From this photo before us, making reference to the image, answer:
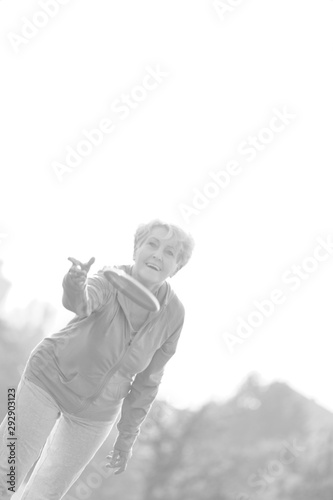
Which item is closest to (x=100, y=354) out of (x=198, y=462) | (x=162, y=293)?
(x=162, y=293)

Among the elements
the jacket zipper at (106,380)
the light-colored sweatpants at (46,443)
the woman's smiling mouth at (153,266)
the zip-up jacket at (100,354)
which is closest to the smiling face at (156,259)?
the woman's smiling mouth at (153,266)

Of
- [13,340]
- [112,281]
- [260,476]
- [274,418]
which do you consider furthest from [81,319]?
[274,418]

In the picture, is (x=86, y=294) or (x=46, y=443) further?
(x=46, y=443)

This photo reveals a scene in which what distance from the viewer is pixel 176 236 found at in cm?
315

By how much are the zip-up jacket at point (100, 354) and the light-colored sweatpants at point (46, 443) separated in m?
0.06

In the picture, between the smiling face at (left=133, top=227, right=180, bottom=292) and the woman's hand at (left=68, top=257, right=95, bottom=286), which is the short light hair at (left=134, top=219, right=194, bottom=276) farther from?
the woman's hand at (left=68, top=257, right=95, bottom=286)

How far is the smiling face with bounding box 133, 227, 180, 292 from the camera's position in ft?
10.2

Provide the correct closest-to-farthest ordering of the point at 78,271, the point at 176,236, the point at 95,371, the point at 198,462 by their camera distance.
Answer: the point at 78,271
the point at 95,371
the point at 176,236
the point at 198,462

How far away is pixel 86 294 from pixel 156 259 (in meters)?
0.45

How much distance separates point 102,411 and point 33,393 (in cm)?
37

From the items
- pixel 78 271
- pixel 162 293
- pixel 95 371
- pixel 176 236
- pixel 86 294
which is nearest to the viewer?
pixel 78 271

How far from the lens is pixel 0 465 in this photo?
2.93m

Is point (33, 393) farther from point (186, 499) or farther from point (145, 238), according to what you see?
point (186, 499)

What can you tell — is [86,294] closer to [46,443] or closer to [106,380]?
[106,380]
